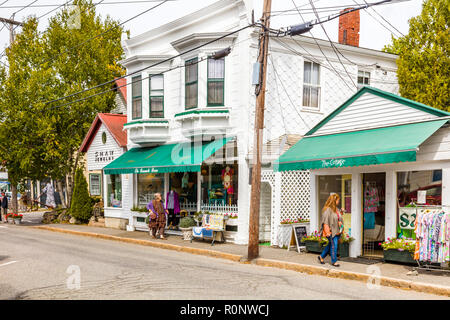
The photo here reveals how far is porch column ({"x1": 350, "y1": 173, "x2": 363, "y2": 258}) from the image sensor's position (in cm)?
1249

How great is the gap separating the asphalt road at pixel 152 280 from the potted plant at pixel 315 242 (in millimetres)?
2087

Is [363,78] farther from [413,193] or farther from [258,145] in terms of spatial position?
[413,193]

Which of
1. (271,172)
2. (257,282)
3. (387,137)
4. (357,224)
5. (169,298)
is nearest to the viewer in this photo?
(169,298)

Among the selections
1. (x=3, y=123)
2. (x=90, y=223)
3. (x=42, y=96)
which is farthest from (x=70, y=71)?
(x=90, y=223)

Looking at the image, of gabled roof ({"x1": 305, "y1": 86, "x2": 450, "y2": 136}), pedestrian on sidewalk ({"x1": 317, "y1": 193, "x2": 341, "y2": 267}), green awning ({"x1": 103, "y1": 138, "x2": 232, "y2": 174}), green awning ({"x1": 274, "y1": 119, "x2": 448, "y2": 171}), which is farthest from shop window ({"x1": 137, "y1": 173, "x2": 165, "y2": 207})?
Answer: pedestrian on sidewalk ({"x1": 317, "y1": 193, "x2": 341, "y2": 267})

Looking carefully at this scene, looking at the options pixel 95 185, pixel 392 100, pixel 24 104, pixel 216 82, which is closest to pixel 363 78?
pixel 216 82

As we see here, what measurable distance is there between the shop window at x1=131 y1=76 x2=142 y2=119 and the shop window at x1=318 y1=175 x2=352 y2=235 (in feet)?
30.9

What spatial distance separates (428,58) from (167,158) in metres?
10.9

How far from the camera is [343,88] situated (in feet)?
60.3

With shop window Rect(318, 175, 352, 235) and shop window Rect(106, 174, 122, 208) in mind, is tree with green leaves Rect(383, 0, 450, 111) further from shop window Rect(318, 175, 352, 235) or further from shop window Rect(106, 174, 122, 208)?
shop window Rect(106, 174, 122, 208)

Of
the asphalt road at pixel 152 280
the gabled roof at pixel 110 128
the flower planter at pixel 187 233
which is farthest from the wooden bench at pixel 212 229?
the gabled roof at pixel 110 128

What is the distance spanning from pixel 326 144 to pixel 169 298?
711 centimetres

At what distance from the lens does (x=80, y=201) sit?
80.0 feet
